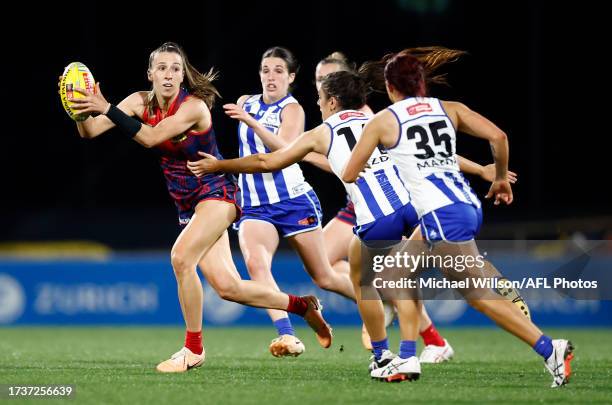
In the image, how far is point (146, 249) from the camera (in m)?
17.0

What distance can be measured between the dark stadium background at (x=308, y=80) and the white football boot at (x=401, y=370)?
36.6 ft

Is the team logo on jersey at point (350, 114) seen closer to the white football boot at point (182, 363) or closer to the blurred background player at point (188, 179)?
the blurred background player at point (188, 179)

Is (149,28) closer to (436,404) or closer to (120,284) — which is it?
(120,284)

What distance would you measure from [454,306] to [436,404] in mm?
8744

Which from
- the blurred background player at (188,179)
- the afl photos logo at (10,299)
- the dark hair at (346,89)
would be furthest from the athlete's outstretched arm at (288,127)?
the afl photos logo at (10,299)

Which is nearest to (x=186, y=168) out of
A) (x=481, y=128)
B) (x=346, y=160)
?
(x=346, y=160)

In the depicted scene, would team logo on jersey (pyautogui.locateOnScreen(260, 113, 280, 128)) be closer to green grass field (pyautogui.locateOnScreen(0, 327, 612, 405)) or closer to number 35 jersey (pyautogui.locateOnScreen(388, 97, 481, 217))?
green grass field (pyautogui.locateOnScreen(0, 327, 612, 405))

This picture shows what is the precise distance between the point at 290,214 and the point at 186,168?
147 centimetres

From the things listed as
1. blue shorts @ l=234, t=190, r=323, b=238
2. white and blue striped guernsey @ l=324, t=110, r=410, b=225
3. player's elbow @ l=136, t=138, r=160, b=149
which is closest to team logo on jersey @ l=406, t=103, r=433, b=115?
white and blue striped guernsey @ l=324, t=110, r=410, b=225

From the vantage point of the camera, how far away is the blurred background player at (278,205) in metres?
8.25

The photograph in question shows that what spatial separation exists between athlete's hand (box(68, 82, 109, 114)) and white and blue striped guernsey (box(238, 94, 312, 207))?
1.88 metres

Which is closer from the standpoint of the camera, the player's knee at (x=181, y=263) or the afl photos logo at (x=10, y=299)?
the player's knee at (x=181, y=263)

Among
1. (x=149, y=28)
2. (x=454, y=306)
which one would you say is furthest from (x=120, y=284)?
(x=149, y=28)

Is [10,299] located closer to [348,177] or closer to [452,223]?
[348,177]
